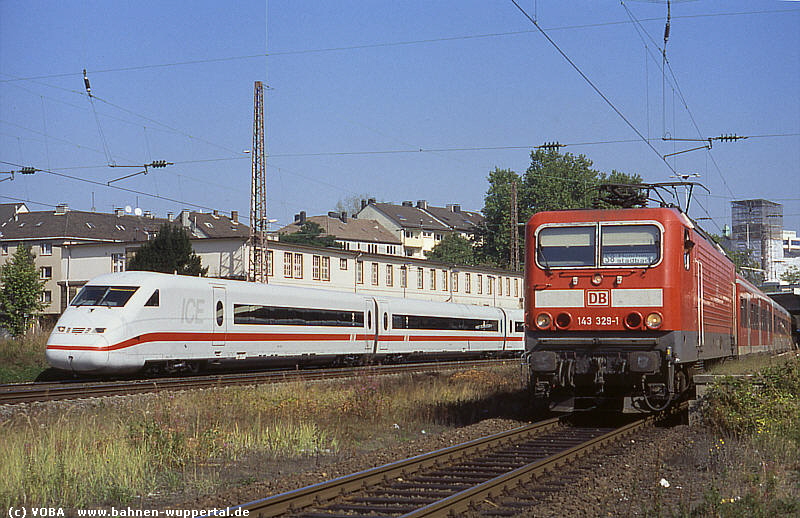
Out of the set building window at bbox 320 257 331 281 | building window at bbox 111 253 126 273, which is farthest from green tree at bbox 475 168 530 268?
building window at bbox 111 253 126 273

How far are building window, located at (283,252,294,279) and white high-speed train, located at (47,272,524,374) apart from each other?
53.7 feet

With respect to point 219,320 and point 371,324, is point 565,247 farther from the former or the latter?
point 371,324

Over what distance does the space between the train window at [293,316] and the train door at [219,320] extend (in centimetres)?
47

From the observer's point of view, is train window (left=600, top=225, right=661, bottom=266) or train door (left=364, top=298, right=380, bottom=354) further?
train door (left=364, top=298, right=380, bottom=354)

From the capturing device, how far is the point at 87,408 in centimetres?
1526

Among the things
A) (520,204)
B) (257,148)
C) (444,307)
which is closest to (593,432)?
(444,307)

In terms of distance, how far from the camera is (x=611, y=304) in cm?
1338

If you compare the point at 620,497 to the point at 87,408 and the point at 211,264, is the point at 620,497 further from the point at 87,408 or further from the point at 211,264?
the point at 211,264

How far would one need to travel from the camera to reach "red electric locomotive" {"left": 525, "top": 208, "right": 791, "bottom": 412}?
1317cm

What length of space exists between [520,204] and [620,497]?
269 ft

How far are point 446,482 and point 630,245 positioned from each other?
5.70 metres

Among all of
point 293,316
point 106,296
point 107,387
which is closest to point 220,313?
point 106,296

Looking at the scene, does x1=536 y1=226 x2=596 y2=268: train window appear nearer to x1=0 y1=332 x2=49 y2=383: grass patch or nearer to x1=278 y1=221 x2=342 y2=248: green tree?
x1=0 y1=332 x2=49 y2=383: grass patch

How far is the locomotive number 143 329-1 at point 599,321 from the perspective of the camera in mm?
13336
